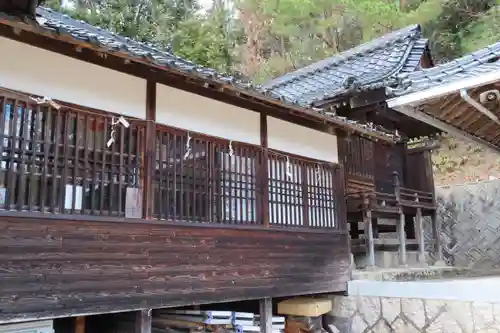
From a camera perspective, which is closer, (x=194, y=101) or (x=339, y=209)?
(x=194, y=101)

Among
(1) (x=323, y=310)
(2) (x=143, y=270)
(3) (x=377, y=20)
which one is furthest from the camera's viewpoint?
(3) (x=377, y=20)

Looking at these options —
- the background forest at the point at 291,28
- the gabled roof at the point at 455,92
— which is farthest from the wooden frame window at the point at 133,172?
the background forest at the point at 291,28

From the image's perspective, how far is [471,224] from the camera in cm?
1411

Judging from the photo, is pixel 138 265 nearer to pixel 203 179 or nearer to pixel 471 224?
pixel 203 179

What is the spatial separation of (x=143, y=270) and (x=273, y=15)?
64.6 ft

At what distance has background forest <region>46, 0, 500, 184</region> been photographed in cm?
1778

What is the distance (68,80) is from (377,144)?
8.17 meters

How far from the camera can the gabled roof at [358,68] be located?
1124cm

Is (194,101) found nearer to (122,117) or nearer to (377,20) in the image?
(122,117)

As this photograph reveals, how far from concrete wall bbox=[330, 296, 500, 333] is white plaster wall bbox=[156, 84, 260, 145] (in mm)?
3419

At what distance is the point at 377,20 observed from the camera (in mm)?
19234

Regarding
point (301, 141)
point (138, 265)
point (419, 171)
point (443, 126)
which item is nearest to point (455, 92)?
point (443, 126)

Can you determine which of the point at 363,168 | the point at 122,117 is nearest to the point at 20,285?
the point at 122,117

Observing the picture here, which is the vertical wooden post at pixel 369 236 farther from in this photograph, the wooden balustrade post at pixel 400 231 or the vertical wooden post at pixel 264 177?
the vertical wooden post at pixel 264 177
